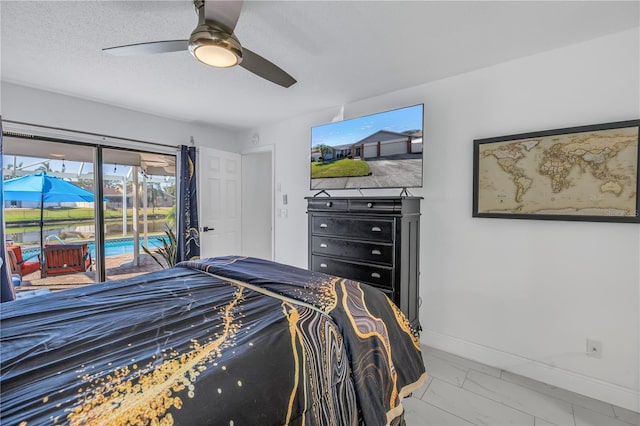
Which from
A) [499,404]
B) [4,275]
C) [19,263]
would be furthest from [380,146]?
[19,263]

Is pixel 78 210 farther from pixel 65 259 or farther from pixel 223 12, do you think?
pixel 223 12

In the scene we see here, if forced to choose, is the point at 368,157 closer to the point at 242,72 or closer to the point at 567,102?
the point at 242,72

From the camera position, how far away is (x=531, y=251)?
2170 mm

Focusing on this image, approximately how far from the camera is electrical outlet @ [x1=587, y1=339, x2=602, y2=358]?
193 centimetres

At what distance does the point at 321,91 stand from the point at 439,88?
1071 millimetres

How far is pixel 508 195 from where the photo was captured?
222 centimetres

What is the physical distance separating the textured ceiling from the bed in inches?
60.1

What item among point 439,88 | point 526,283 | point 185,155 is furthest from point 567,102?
point 185,155

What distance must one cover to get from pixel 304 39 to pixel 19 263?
3.59m

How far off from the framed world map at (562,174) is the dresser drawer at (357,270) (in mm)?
913

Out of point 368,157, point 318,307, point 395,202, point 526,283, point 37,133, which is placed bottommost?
point 526,283

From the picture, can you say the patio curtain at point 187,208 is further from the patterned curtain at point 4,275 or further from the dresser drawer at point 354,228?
the dresser drawer at point 354,228

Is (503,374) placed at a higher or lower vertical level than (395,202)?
lower

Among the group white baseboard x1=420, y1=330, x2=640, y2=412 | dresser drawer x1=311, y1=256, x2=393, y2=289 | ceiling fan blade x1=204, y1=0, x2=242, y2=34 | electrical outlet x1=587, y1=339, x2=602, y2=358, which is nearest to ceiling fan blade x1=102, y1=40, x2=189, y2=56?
ceiling fan blade x1=204, y1=0, x2=242, y2=34
